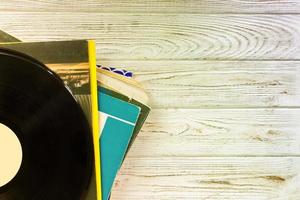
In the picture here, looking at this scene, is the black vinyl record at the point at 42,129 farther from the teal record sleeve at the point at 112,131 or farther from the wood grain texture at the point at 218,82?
the wood grain texture at the point at 218,82

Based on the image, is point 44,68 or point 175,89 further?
point 175,89

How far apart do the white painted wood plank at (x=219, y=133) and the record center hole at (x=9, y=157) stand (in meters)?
0.21

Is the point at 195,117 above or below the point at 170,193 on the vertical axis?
above

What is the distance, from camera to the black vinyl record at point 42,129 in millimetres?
715

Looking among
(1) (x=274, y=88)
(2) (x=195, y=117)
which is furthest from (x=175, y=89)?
(1) (x=274, y=88)

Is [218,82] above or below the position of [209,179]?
above

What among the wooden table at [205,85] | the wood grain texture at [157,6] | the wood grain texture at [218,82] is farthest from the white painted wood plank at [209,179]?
the wood grain texture at [157,6]

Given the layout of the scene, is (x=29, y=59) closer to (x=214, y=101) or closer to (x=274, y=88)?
→ (x=214, y=101)

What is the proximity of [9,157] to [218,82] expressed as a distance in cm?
39

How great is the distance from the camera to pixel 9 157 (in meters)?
0.74

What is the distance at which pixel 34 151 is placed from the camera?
2.39 ft

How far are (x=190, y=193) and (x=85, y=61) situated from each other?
31 centimetres

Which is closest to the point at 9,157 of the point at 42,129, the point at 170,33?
the point at 42,129

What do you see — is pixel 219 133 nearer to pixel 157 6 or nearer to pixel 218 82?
pixel 218 82
